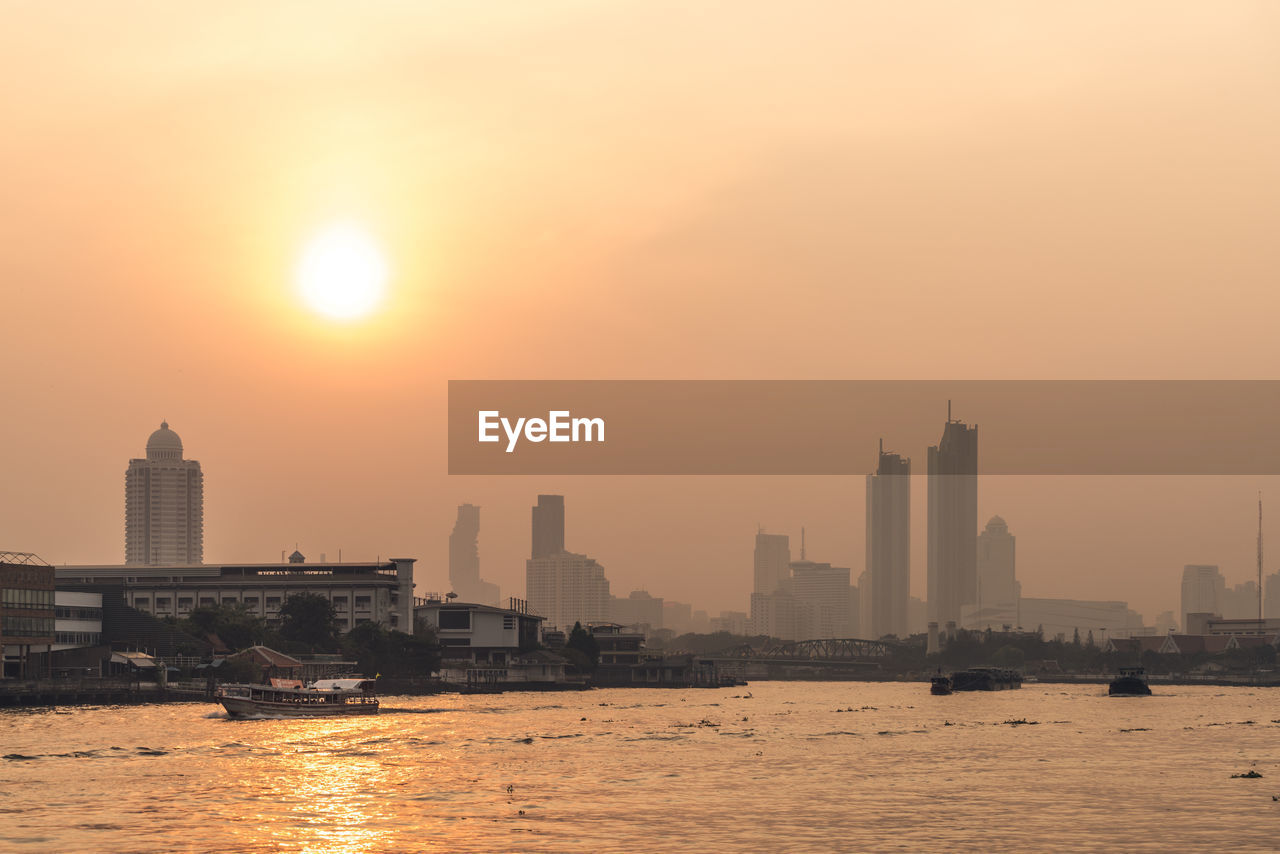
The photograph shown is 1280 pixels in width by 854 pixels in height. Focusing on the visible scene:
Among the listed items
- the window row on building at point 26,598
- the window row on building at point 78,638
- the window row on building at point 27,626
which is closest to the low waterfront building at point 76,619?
the window row on building at point 78,638

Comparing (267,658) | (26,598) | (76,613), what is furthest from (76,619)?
(267,658)

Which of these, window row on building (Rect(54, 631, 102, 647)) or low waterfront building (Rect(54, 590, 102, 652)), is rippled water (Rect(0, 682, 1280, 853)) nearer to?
window row on building (Rect(54, 631, 102, 647))

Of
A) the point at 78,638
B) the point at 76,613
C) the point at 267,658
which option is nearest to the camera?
the point at 267,658

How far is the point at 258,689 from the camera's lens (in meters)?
124

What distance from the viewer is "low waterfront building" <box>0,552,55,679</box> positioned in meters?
153

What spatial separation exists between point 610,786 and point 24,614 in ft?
332

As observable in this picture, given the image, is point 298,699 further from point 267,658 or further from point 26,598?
point 26,598

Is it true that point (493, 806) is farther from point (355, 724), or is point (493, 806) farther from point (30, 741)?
point (355, 724)

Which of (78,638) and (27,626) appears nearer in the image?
(27,626)

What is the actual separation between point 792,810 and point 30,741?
54512 mm

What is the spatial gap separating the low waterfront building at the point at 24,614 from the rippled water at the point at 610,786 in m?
27.5

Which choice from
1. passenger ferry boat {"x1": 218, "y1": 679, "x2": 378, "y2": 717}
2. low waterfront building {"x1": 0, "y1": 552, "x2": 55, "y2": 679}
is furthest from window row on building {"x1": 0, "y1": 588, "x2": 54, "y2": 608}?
passenger ferry boat {"x1": 218, "y1": 679, "x2": 378, "y2": 717}

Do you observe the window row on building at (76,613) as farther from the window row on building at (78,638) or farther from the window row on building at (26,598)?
the window row on building at (26,598)

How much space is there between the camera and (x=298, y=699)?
130m
